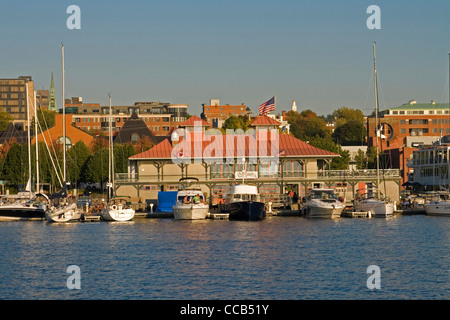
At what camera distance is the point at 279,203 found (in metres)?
93.1

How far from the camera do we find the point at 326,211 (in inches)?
3280

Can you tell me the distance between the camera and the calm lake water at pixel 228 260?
41.9 metres

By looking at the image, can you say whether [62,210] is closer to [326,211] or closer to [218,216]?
[218,216]

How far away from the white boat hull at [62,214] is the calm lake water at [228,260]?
2.53 m

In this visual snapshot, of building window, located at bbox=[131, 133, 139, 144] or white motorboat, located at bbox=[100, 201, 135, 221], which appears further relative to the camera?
building window, located at bbox=[131, 133, 139, 144]

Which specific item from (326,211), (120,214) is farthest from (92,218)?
(326,211)

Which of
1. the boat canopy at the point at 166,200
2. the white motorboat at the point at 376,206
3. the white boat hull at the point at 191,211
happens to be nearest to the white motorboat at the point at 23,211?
the boat canopy at the point at 166,200

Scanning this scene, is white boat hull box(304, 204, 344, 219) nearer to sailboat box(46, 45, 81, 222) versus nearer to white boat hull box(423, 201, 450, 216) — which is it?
white boat hull box(423, 201, 450, 216)

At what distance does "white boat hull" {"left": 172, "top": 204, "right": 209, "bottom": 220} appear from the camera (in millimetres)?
82750

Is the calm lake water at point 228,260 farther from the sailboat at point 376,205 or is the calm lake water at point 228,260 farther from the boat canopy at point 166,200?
the boat canopy at point 166,200

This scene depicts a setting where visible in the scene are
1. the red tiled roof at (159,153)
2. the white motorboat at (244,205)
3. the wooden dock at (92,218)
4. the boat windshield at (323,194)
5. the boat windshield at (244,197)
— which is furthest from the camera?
the red tiled roof at (159,153)

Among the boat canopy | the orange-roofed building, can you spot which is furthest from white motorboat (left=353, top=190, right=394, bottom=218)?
the boat canopy

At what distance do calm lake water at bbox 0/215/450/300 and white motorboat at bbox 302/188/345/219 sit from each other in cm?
289

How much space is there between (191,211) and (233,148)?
62.7 feet
